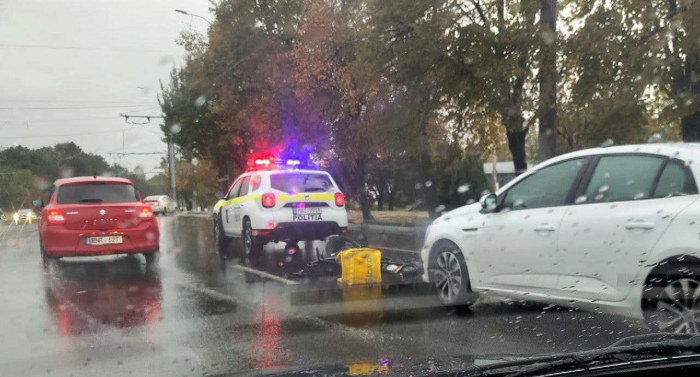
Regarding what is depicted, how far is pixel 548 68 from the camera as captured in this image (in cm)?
1424

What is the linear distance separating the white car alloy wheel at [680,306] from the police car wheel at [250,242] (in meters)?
8.54

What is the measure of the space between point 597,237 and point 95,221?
859cm

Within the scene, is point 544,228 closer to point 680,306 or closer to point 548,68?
point 680,306

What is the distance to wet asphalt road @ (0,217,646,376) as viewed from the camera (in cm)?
523

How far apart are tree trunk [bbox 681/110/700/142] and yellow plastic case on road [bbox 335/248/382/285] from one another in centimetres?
780

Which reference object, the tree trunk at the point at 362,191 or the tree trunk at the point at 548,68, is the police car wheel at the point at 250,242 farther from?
the tree trunk at the point at 362,191

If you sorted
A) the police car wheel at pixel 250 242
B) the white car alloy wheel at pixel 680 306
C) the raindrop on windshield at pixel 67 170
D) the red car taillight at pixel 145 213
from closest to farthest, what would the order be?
1. the white car alloy wheel at pixel 680 306
2. the red car taillight at pixel 145 213
3. the police car wheel at pixel 250 242
4. the raindrop on windshield at pixel 67 170

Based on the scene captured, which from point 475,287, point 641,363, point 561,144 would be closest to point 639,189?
point 475,287

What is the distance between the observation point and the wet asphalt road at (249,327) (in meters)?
5.23

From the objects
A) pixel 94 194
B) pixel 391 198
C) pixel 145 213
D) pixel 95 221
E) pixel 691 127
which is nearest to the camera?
pixel 95 221

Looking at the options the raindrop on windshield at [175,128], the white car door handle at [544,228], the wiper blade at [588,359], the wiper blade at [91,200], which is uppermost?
the raindrop on windshield at [175,128]

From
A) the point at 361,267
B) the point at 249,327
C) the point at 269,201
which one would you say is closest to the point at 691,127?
the point at 361,267

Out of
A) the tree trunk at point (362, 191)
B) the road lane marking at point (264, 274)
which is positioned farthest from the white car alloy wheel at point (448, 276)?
the tree trunk at point (362, 191)

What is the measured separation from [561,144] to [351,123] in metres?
7.21
